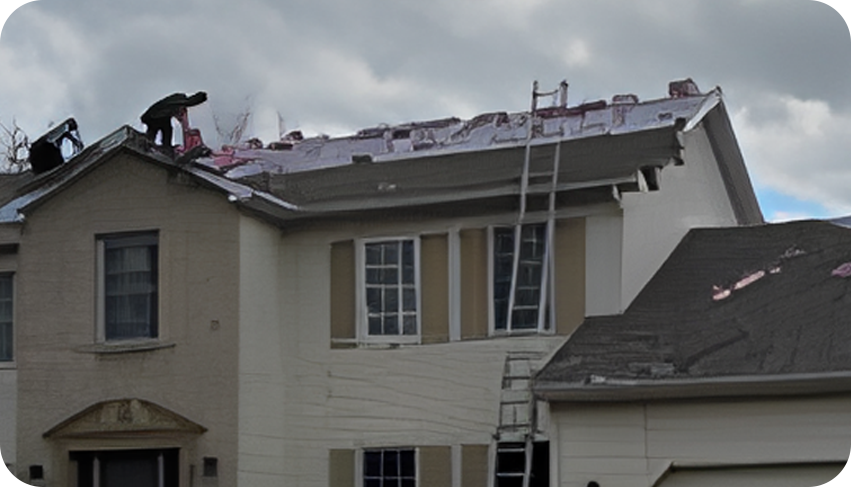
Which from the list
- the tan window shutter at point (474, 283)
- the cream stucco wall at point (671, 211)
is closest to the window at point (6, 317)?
the tan window shutter at point (474, 283)

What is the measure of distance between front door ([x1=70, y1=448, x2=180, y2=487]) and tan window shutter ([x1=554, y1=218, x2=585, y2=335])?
4.42 m

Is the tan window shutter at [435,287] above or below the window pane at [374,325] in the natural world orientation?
above

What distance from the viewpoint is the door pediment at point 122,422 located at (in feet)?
49.9

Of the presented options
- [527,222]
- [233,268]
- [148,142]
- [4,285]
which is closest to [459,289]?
[527,222]

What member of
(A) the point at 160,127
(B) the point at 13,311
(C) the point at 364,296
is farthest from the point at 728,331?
(B) the point at 13,311

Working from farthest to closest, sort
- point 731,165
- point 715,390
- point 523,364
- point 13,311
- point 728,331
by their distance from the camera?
point 731,165 < point 13,311 < point 523,364 < point 728,331 < point 715,390

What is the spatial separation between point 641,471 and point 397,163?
4.77 meters

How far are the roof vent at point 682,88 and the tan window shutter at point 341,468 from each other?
5894 millimetres

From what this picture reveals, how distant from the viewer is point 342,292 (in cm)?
1572

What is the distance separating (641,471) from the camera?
1358cm

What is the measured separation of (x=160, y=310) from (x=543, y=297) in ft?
13.5

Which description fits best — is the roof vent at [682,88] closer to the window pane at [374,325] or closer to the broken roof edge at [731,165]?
the broken roof edge at [731,165]

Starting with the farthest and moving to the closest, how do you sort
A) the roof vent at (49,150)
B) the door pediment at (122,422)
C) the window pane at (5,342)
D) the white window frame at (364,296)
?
the roof vent at (49,150)
the window pane at (5,342)
the white window frame at (364,296)
the door pediment at (122,422)

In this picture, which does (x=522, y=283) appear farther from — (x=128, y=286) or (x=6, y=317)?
(x=6, y=317)
